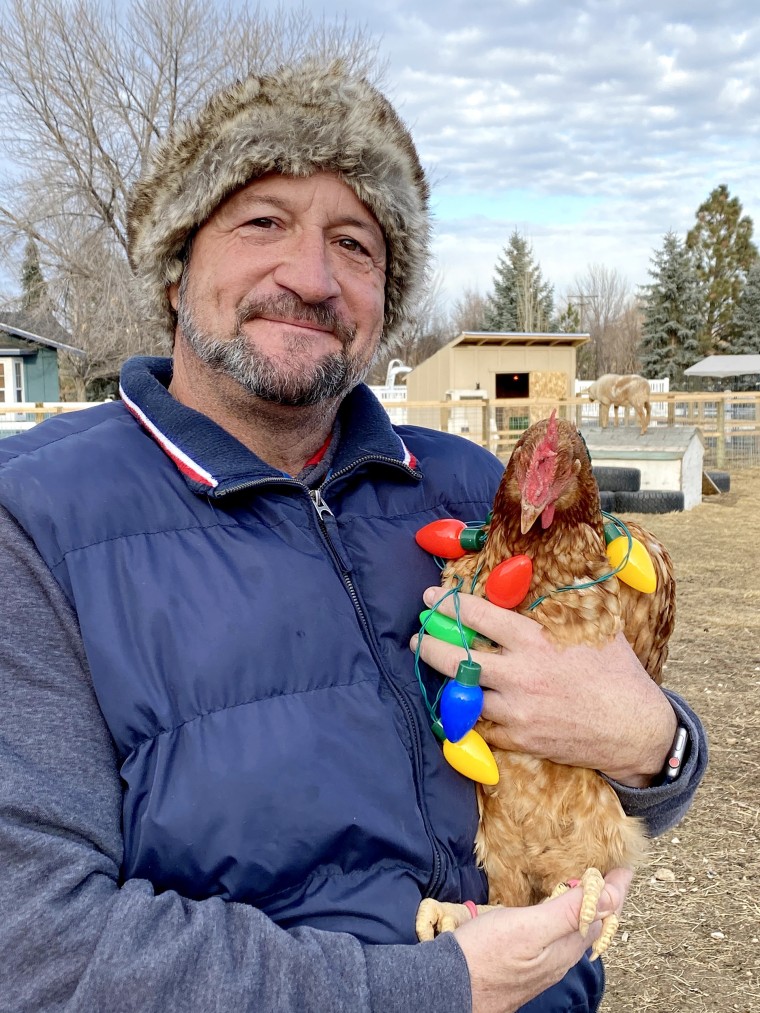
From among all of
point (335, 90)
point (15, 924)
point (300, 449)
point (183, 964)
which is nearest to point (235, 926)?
point (183, 964)

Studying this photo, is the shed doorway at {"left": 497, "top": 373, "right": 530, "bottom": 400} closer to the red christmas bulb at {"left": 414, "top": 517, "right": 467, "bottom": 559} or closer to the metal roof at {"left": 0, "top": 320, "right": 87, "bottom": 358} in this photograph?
the metal roof at {"left": 0, "top": 320, "right": 87, "bottom": 358}

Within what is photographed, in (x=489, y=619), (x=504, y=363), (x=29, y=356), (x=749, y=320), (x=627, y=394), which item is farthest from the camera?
(x=749, y=320)

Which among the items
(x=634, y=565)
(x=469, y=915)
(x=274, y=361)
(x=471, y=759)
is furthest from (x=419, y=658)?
(x=274, y=361)

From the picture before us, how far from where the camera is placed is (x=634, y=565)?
1.82 m

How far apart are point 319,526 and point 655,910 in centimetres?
294

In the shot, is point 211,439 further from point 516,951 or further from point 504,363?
point 504,363

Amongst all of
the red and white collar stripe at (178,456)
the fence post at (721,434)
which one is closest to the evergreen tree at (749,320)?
the fence post at (721,434)

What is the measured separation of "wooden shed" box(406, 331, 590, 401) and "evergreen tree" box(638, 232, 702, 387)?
1919 cm

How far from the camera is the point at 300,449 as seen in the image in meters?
1.86

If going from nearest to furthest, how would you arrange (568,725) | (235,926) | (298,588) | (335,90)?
(235,926) < (298,588) < (568,725) < (335,90)

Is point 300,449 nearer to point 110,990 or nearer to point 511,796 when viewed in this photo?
point 511,796

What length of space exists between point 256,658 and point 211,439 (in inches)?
18.1

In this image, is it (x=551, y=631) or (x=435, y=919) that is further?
(x=551, y=631)

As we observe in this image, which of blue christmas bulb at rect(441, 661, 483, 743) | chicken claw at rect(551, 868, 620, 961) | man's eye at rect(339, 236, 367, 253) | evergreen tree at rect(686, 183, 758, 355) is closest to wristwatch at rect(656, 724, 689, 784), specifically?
chicken claw at rect(551, 868, 620, 961)
